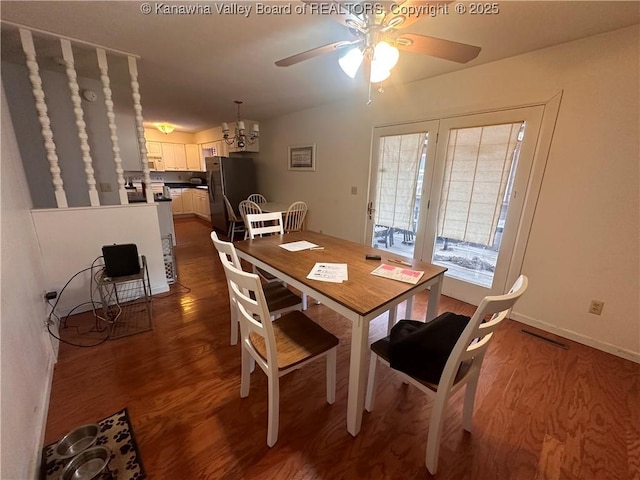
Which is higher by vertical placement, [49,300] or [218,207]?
[218,207]

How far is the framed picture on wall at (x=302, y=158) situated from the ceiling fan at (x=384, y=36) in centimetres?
261

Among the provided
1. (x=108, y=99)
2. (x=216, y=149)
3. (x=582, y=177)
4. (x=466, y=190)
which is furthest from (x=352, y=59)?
(x=216, y=149)

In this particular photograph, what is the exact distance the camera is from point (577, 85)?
73.4 inches

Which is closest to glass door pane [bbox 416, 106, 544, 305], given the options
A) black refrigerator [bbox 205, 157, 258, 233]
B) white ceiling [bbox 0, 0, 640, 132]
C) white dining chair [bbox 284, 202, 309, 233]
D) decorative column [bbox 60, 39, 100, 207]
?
white ceiling [bbox 0, 0, 640, 132]

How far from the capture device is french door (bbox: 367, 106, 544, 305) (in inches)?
87.2

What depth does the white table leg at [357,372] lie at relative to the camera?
111 cm

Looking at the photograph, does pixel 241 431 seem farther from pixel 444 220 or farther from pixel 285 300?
pixel 444 220

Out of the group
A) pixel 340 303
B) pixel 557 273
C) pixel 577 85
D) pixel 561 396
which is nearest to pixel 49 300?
pixel 340 303

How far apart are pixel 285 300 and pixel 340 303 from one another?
2.24 feet

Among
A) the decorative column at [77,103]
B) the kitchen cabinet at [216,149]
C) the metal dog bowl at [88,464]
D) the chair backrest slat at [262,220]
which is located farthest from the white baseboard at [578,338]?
the kitchen cabinet at [216,149]

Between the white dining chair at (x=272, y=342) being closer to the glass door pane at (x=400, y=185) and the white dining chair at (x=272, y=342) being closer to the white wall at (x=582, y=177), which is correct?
the glass door pane at (x=400, y=185)

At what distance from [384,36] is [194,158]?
7183 mm

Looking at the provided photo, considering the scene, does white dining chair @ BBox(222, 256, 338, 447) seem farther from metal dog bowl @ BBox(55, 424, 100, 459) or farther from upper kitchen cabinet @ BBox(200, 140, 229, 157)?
upper kitchen cabinet @ BBox(200, 140, 229, 157)

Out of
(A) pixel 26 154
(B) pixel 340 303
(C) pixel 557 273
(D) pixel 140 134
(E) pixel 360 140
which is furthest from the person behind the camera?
(E) pixel 360 140
